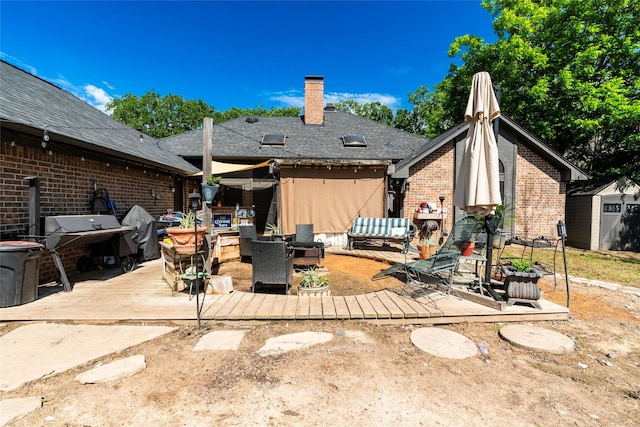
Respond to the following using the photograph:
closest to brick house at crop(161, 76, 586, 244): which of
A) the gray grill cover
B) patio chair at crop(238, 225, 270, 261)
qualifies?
patio chair at crop(238, 225, 270, 261)

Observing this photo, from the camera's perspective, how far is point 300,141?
42.1 ft

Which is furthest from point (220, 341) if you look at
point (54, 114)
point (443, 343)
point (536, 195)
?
point (536, 195)

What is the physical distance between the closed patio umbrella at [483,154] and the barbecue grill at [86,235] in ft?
20.8

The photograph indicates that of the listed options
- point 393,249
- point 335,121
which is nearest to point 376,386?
point 393,249

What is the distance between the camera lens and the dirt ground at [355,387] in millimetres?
1993

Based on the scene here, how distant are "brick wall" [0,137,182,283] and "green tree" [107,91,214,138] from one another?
92.9ft

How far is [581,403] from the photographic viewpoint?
2189mm

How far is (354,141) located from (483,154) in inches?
346

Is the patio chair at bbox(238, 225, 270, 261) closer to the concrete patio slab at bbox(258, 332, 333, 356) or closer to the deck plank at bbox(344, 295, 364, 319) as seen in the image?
the deck plank at bbox(344, 295, 364, 319)

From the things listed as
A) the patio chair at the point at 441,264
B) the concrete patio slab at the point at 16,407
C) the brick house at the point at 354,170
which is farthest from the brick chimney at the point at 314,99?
the concrete patio slab at the point at 16,407

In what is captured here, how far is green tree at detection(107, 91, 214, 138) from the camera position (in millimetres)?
31797

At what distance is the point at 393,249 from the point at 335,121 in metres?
8.71

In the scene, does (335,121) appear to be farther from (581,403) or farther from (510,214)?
(581,403)

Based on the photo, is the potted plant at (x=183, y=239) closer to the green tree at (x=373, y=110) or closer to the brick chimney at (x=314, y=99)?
the brick chimney at (x=314, y=99)
